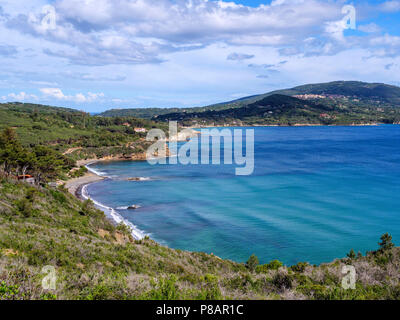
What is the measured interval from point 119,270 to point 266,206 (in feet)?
86.4

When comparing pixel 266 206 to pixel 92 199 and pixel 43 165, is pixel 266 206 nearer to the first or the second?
pixel 92 199

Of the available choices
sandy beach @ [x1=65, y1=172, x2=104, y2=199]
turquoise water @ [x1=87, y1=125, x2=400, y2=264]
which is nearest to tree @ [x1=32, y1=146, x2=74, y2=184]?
sandy beach @ [x1=65, y1=172, x2=104, y2=199]

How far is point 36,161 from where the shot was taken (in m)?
33.9

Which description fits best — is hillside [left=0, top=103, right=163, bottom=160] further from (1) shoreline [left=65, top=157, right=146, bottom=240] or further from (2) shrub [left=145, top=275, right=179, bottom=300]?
(2) shrub [left=145, top=275, right=179, bottom=300]

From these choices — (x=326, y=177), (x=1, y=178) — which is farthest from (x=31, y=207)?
(x=326, y=177)

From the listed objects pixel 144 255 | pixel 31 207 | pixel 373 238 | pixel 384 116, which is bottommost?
pixel 373 238

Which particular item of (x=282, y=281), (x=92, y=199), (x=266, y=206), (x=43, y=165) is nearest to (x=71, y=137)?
(x=43, y=165)

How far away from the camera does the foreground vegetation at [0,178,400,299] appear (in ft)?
24.6

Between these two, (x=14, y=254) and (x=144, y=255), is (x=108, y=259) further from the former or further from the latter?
(x=14, y=254)

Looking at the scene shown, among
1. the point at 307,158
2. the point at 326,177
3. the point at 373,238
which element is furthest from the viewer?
the point at 307,158

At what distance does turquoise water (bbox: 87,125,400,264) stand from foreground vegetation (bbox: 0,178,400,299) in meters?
6.81

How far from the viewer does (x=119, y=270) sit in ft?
39.1
